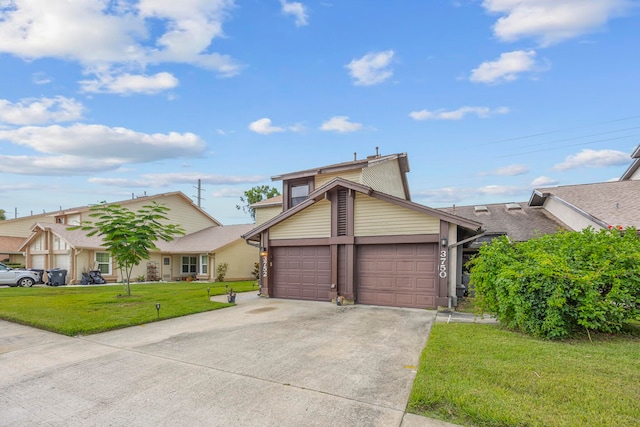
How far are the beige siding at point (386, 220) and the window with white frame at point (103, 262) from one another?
65.2 ft

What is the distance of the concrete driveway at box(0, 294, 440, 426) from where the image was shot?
150 inches

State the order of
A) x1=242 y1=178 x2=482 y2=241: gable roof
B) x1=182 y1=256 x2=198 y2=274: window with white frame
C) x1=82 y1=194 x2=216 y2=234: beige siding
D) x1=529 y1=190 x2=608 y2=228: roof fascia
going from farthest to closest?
x1=82 y1=194 x2=216 y2=234: beige siding → x1=182 y1=256 x2=198 y2=274: window with white frame → x1=529 y1=190 x2=608 y2=228: roof fascia → x1=242 y1=178 x2=482 y2=241: gable roof

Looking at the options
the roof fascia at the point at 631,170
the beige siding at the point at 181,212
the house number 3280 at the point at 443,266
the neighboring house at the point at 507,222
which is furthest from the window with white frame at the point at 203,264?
the roof fascia at the point at 631,170

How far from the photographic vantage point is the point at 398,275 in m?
11.4

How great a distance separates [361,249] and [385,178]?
675 centimetres

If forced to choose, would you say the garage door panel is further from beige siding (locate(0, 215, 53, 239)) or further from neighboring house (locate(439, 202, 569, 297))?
beige siding (locate(0, 215, 53, 239))

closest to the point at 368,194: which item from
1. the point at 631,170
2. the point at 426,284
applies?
the point at 426,284

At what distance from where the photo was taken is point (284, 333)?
7.71 meters

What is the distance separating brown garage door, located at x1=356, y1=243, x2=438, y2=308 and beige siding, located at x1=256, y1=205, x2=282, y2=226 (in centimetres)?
977

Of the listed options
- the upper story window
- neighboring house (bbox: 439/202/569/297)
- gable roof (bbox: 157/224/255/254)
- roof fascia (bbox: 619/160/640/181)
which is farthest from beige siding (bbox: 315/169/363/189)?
roof fascia (bbox: 619/160/640/181)

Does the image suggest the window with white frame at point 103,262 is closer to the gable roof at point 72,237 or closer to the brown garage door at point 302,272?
the gable roof at point 72,237

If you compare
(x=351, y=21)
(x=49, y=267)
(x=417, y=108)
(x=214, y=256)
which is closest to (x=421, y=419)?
(x=351, y=21)

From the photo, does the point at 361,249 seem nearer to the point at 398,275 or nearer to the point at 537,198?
the point at 398,275

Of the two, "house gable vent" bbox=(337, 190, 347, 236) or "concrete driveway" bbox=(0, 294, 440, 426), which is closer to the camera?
"concrete driveway" bbox=(0, 294, 440, 426)
